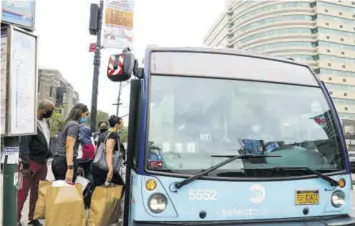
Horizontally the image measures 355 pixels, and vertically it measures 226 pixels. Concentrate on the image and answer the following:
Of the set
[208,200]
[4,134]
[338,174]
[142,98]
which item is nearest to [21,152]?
[4,134]

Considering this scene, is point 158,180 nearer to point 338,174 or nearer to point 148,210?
point 148,210

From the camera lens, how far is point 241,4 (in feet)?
325

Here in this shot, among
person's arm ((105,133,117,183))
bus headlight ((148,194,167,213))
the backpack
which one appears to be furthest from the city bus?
the backpack

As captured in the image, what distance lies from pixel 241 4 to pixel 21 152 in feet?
331

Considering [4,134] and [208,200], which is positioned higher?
[4,134]

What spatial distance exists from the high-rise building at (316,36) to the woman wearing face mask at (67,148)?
84871 mm

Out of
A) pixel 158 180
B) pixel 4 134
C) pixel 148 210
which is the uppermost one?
pixel 4 134

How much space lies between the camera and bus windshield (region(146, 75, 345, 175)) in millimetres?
3344

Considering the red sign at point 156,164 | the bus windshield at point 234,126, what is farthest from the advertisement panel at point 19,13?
the red sign at point 156,164

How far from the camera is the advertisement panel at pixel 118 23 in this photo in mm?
9383

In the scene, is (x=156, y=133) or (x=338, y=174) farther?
(x=338, y=174)

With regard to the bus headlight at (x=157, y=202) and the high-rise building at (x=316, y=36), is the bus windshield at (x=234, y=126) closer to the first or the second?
the bus headlight at (x=157, y=202)

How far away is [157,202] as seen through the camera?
10.6ft

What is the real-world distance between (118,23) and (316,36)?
8707 cm
